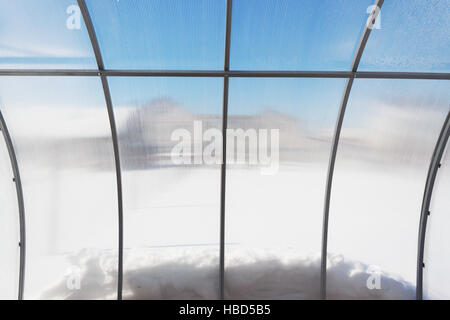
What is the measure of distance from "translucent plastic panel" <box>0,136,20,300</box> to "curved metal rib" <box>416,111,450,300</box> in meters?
10.9

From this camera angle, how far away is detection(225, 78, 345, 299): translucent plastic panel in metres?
9.30

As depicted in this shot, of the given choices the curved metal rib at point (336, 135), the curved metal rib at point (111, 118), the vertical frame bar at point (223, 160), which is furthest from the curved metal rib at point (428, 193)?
the curved metal rib at point (111, 118)

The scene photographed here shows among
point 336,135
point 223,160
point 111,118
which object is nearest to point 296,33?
point 336,135

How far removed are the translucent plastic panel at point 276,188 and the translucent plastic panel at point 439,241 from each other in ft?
9.72

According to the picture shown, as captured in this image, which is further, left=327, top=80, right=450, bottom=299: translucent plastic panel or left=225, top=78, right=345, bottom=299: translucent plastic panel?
left=327, top=80, right=450, bottom=299: translucent plastic panel

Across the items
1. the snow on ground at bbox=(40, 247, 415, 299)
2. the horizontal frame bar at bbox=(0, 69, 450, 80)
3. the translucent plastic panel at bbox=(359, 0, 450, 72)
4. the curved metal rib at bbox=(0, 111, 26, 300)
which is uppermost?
the translucent plastic panel at bbox=(359, 0, 450, 72)

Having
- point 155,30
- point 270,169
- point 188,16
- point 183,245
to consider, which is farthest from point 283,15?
point 183,245

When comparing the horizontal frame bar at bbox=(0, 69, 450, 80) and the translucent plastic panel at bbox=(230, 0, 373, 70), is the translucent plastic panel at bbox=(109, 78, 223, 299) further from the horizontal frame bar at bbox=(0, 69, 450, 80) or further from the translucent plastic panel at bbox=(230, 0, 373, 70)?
the translucent plastic panel at bbox=(230, 0, 373, 70)

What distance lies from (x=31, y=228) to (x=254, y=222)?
6.07m

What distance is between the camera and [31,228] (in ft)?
33.0

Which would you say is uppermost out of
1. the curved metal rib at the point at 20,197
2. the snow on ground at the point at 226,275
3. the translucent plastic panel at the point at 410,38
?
the translucent plastic panel at the point at 410,38

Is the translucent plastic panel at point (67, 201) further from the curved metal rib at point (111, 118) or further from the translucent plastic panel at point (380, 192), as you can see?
the translucent plastic panel at point (380, 192)

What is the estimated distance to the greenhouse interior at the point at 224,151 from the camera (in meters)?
8.23

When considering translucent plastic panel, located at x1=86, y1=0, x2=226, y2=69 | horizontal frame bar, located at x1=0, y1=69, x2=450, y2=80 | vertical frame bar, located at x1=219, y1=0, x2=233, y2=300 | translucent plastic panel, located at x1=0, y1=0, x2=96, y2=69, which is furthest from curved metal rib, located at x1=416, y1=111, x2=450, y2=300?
translucent plastic panel, located at x1=0, y1=0, x2=96, y2=69
